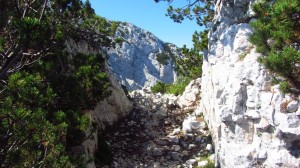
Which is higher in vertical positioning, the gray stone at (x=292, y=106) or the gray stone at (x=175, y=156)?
the gray stone at (x=292, y=106)

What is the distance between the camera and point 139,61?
107250mm

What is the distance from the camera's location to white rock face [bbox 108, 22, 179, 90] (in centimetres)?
10050

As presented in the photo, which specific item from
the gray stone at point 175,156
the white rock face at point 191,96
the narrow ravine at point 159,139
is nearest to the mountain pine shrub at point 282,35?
the narrow ravine at point 159,139

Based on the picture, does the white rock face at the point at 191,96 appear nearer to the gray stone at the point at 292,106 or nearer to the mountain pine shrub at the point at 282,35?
the gray stone at the point at 292,106

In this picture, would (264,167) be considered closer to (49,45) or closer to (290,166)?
(290,166)

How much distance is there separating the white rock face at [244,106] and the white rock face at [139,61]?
83.7 metres

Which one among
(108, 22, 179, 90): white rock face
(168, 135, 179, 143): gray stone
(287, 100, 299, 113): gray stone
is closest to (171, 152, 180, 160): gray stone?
(168, 135, 179, 143): gray stone

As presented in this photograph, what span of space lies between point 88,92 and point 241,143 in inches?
200

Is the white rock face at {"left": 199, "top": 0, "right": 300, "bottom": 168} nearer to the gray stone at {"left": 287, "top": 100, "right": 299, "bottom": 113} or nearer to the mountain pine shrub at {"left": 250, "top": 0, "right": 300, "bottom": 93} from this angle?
the gray stone at {"left": 287, "top": 100, "right": 299, "bottom": 113}

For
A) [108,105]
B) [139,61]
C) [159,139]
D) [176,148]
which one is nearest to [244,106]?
[176,148]

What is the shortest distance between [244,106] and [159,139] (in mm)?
5524

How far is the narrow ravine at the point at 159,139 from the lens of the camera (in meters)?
12.4

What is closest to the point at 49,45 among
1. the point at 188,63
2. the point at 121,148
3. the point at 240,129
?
the point at 240,129

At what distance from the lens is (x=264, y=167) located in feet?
28.0
